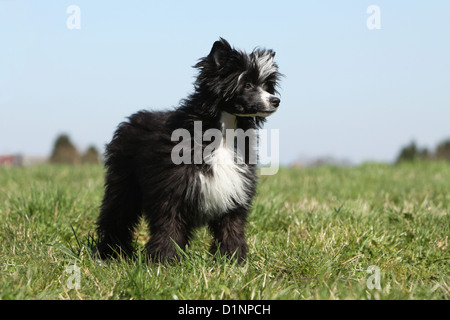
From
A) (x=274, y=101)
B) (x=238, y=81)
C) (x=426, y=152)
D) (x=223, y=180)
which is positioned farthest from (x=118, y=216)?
(x=426, y=152)

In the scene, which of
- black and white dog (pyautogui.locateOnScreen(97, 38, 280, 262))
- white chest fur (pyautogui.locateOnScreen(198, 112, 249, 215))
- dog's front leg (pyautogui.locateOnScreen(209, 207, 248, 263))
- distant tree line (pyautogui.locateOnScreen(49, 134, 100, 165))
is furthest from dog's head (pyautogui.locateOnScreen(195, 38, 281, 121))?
distant tree line (pyautogui.locateOnScreen(49, 134, 100, 165))

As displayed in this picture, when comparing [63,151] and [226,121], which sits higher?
[226,121]

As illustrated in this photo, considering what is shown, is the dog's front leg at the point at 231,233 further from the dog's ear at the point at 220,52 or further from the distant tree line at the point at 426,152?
the distant tree line at the point at 426,152

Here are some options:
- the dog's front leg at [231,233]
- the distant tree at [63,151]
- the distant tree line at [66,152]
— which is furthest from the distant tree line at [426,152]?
the dog's front leg at [231,233]

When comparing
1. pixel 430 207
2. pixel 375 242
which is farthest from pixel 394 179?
pixel 375 242

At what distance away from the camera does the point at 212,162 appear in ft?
13.8

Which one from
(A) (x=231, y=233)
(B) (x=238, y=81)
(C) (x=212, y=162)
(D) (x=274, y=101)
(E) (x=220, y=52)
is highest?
(E) (x=220, y=52)

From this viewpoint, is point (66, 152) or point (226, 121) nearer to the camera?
point (226, 121)

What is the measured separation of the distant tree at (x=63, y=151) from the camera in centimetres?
2200

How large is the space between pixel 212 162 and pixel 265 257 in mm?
855

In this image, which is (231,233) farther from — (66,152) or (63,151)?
(63,151)

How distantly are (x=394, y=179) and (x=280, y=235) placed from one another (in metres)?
5.89
